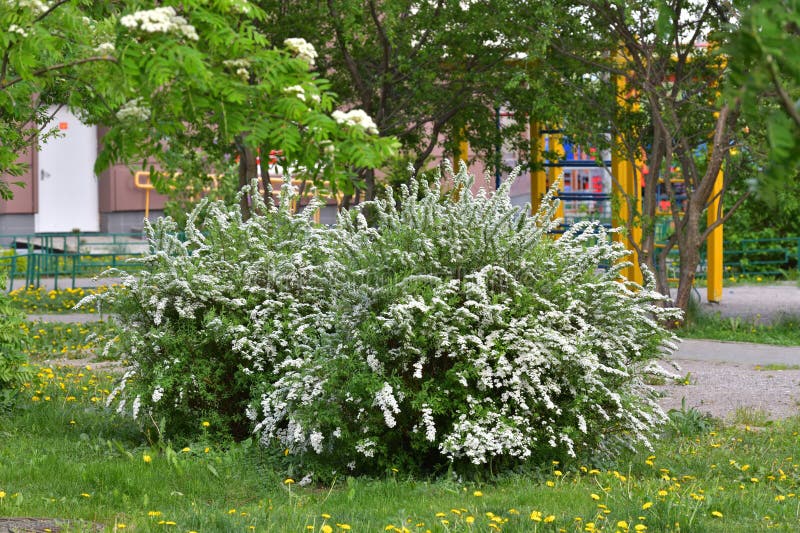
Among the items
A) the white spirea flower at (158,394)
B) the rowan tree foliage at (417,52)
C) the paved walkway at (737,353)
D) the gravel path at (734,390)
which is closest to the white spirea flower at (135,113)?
the white spirea flower at (158,394)

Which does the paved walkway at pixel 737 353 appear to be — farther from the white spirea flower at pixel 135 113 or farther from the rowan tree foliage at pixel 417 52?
the white spirea flower at pixel 135 113

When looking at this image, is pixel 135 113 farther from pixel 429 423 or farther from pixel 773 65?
pixel 773 65

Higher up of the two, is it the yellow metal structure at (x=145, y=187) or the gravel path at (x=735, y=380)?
the yellow metal structure at (x=145, y=187)

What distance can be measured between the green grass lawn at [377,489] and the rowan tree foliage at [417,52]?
727 centimetres

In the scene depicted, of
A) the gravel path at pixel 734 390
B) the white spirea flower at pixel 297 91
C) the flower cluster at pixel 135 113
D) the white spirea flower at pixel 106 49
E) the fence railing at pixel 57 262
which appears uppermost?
the white spirea flower at pixel 106 49

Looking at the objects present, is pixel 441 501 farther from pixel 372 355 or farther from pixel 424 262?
pixel 424 262

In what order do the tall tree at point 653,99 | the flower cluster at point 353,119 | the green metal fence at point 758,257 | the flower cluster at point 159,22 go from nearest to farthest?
the flower cluster at point 159,22, the flower cluster at point 353,119, the tall tree at point 653,99, the green metal fence at point 758,257

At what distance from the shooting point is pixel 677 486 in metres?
5.46

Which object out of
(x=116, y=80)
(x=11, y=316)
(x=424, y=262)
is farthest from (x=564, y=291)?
(x=11, y=316)

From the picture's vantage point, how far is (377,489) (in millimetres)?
5531

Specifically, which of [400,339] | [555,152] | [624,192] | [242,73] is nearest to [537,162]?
[555,152]

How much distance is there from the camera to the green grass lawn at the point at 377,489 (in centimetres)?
462

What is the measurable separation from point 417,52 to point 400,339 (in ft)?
29.7

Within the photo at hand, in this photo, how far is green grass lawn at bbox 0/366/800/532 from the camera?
4.62 meters
